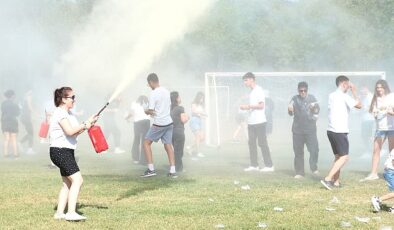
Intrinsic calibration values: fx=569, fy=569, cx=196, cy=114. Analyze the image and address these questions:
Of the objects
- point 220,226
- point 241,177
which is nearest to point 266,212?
point 220,226

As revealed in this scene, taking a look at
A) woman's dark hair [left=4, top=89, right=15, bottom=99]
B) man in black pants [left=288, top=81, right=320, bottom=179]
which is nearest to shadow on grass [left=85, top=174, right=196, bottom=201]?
man in black pants [left=288, top=81, right=320, bottom=179]

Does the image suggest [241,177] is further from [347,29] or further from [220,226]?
[347,29]

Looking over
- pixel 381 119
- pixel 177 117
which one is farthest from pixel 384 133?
pixel 177 117

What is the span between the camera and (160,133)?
1284 centimetres

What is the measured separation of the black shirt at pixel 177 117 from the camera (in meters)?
14.2

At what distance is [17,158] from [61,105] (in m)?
10.7

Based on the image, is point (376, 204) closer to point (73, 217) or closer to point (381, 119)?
point (381, 119)

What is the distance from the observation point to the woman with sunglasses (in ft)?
26.8

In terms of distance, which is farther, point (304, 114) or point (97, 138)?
point (304, 114)

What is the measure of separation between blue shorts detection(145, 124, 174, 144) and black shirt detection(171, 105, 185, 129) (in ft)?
4.11

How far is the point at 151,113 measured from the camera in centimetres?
1270

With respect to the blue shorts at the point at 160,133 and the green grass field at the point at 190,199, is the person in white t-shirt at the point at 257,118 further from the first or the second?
the blue shorts at the point at 160,133

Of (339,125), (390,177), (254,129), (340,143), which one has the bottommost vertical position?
(390,177)

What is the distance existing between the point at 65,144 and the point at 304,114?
22.2 feet
